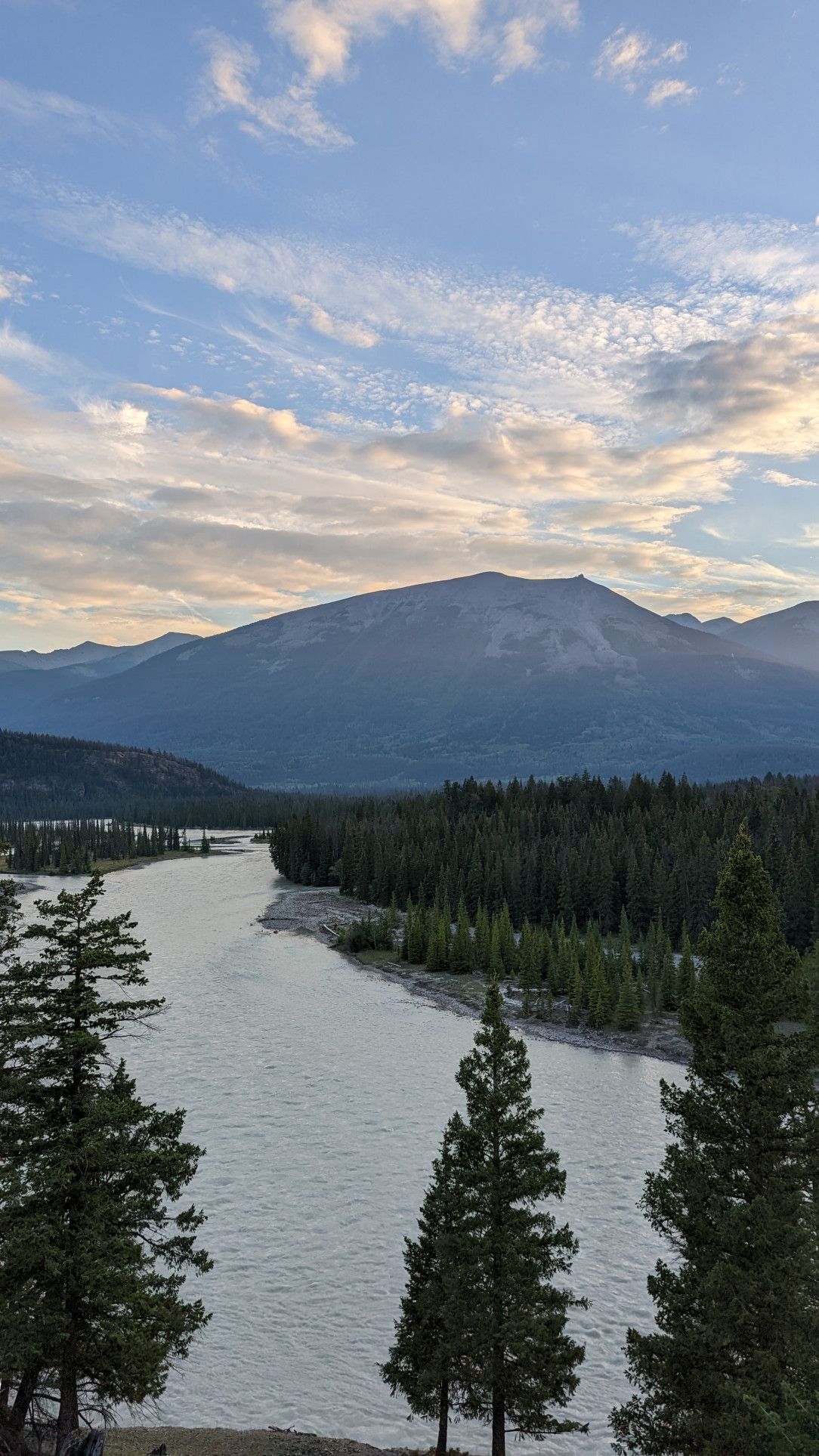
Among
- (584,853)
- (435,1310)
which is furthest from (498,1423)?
(584,853)

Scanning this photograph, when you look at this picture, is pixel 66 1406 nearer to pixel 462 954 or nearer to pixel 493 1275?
pixel 493 1275

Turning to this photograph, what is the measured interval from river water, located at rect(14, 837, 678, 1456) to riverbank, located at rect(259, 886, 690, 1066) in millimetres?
2877

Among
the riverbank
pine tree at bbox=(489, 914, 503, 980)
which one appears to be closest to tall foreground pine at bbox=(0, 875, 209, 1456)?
the riverbank

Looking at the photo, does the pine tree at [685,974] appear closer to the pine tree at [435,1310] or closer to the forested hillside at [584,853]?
the forested hillside at [584,853]

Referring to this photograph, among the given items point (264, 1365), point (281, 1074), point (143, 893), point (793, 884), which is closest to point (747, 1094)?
point (264, 1365)

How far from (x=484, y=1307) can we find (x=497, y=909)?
10682cm

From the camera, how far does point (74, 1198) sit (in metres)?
20.2

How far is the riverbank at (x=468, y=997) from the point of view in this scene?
76438mm

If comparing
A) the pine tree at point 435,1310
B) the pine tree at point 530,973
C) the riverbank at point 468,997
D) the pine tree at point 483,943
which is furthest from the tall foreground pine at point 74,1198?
the pine tree at point 483,943

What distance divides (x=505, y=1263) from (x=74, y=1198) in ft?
38.5

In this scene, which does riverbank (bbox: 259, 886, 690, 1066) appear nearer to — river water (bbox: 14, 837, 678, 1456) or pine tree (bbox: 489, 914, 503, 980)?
pine tree (bbox: 489, 914, 503, 980)

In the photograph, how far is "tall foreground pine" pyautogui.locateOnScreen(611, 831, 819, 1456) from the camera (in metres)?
21.0

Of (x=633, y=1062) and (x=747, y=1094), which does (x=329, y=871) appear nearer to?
(x=633, y=1062)

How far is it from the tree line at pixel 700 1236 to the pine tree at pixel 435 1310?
6 cm
